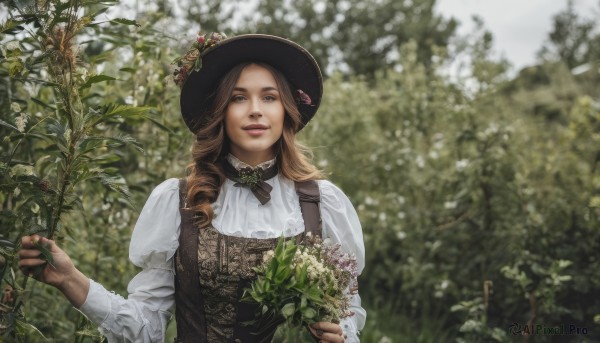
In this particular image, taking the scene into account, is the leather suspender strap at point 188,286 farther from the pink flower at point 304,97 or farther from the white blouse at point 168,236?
the pink flower at point 304,97

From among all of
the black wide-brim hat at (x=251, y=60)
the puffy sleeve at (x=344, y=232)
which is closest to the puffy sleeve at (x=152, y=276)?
the black wide-brim hat at (x=251, y=60)

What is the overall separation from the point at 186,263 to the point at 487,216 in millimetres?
2774

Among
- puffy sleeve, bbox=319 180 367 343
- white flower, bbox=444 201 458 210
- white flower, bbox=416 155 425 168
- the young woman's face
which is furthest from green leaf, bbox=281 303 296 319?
→ white flower, bbox=416 155 425 168

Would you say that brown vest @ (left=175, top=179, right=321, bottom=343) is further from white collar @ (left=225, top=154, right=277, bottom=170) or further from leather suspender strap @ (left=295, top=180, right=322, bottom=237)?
white collar @ (left=225, top=154, right=277, bottom=170)

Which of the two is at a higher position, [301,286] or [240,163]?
[240,163]

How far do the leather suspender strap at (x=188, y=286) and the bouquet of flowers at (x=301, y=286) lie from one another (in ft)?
1.01

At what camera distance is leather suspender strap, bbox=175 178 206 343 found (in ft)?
6.85

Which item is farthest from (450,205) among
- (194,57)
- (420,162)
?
(194,57)

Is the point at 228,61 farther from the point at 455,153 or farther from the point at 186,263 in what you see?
the point at 455,153

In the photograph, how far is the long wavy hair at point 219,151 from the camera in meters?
2.21

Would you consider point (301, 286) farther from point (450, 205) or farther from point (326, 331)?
point (450, 205)

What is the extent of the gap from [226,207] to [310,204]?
30cm

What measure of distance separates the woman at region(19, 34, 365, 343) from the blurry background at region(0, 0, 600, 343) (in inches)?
6.8

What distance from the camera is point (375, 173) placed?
19.1 feet
